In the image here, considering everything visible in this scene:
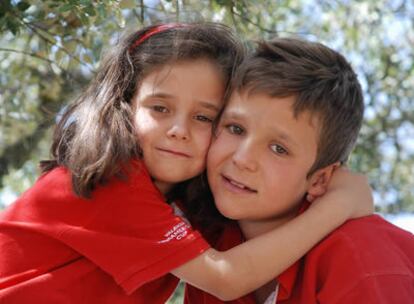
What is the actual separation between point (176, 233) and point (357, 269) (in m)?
0.64

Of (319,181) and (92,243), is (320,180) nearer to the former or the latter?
(319,181)

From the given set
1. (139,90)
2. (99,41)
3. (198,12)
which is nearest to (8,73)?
(99,41)

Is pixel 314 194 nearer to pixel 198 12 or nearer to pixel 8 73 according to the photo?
pixel 198 12

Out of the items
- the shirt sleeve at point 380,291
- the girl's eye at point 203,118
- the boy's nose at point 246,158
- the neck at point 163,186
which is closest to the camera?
the shirt sleeve at point 380,291

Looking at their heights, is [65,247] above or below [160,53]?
below

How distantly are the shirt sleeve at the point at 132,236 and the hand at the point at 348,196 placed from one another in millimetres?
481

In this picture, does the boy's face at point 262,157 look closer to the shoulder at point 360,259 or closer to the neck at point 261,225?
the neck at point 261,225

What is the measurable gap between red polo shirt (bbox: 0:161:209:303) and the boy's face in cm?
23

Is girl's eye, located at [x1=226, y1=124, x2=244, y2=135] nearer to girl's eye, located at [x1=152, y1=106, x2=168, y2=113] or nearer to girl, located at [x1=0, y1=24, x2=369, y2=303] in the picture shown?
girl, located at [x1=0, y1=24, x2=369, y2=303]

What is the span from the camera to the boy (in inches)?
98.3

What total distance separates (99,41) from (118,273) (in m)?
1.64

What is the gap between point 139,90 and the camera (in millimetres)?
2963

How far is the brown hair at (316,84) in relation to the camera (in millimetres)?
2689

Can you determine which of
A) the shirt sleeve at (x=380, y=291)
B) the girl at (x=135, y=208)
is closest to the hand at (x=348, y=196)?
the girl at (x=135, y=208)
